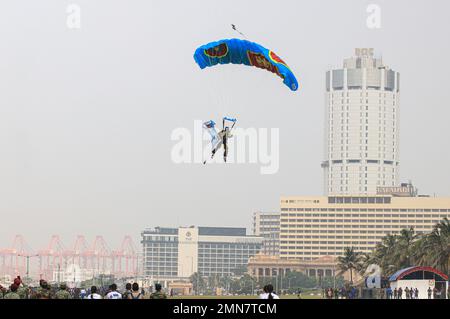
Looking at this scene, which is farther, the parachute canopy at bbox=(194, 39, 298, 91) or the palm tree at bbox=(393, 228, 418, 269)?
the palm tree at bbox=(393, 228, 418, 269)

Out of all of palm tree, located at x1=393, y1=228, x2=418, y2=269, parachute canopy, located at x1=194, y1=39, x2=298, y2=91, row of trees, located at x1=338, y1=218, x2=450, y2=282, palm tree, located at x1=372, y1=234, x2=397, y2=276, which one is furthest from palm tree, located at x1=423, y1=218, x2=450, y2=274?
parachute canopy, located at x1=194, y1=39, x2=298, y2=91

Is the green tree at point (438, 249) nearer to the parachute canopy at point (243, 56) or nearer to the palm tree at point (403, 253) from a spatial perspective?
the palm tree at point (403, 253)

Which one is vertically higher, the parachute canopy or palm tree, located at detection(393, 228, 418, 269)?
the parachute canopy

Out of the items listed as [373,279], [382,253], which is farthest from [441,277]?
[382,253]

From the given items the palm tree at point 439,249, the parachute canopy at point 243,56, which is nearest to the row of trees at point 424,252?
the palm tree at point 439,249

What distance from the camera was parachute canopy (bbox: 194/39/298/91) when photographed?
57.4 m

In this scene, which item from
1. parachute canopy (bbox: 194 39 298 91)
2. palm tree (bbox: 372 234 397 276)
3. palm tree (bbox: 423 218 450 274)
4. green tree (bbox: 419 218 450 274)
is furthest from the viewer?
palm tree (bbox: 372 234 397 276)

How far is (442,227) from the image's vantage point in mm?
146125

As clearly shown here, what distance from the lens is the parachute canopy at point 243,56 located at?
57.4m

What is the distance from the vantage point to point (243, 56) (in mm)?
59719

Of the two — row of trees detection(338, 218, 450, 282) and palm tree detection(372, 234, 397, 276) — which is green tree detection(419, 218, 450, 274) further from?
palm tree detection(372, 234, 397, 276)
